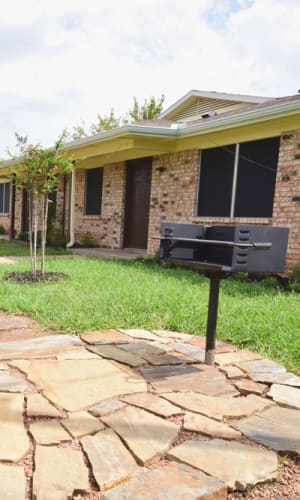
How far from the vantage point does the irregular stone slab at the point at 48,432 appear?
5.63 feet

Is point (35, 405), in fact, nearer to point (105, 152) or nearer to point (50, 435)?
point (50, 435)

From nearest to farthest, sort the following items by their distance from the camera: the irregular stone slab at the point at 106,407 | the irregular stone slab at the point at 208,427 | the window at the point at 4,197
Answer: the irregular stone slab at the point at 208,427, the irregular stone slab at the point at 106,407, the window at the point at 4,197

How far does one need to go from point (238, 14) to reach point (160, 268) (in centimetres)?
461

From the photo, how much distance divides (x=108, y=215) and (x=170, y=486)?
32.1ft

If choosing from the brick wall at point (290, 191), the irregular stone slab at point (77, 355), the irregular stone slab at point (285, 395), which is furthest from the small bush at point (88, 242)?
the irregular stone slab at point (285, 395)

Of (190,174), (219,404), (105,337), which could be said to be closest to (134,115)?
(190,174)

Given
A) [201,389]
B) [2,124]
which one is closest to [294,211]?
[201,389]

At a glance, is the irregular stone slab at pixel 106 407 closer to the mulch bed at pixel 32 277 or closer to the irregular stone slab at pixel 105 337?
the irregular stone slab at pixel 105 337

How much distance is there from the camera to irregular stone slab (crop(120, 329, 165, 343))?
10.7 ft

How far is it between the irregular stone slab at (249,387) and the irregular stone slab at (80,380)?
570 mm

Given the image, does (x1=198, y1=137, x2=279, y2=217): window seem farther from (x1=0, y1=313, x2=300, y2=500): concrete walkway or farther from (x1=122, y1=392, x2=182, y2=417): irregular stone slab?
(x1=122, y1=392, x2=182, y2=417): irregular stone slab

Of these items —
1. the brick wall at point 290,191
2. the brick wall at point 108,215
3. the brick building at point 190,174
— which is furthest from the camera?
the brick wall at point 108,215

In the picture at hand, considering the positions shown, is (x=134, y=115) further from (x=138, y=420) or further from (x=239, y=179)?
(x=138, y=420)

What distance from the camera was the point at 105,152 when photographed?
32.6 feet
